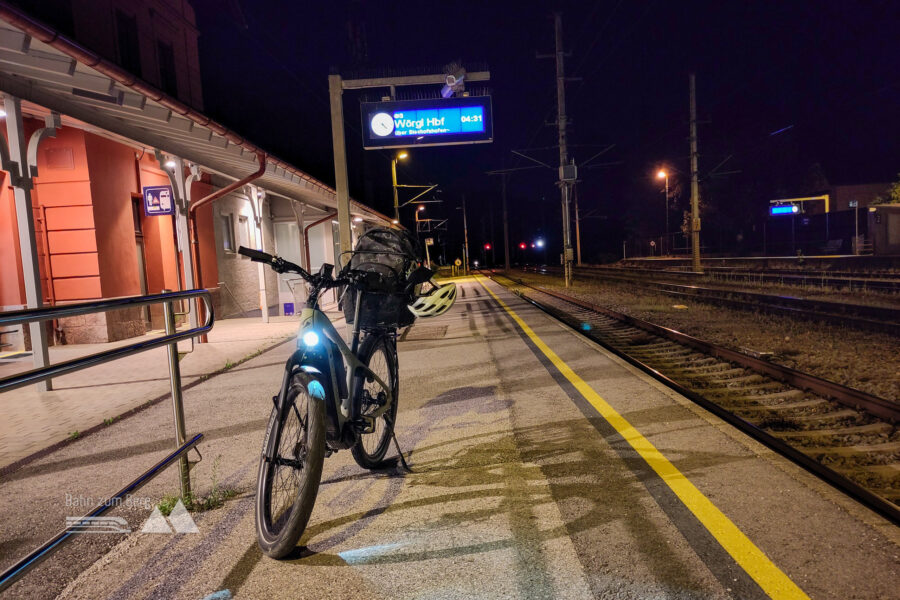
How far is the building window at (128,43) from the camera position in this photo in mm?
15766

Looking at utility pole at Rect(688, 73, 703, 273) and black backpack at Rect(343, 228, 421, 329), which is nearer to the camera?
black backpack at Rect(343, 228, 421, 329)

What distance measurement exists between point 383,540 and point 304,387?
0.90 meters

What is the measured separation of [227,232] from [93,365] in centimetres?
1601

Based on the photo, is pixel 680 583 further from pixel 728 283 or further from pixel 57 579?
pixel 728 283

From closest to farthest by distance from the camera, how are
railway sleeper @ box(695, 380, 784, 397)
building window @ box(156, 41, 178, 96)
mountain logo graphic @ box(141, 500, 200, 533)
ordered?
mountain logo graphic @ box(141, 500, 200, 533), railway sleeper @ box(695, 380, 784, 397), building window @ box(156, 41, 178, 96)

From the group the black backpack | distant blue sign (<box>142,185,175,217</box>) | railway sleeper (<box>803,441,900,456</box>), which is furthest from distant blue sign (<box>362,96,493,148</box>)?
railway sleeper (<box>803,441,900,456</box>)

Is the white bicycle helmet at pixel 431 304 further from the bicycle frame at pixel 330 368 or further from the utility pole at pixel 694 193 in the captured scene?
the utility pole at pixel 694 193

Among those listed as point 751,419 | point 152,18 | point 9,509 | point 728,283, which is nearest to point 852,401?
point 751,419

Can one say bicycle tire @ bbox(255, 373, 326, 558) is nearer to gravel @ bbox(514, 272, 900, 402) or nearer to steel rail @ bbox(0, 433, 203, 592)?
steel rail @ bbox(0, 433, 203, 592)

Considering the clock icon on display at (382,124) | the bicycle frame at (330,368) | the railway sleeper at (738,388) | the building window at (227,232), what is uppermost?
the clock icon on display at (382,124)

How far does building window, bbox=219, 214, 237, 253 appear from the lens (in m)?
16.6

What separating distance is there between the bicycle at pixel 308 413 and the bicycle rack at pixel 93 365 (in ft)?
2.06

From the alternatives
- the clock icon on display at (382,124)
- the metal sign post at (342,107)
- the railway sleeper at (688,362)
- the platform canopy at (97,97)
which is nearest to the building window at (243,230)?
the platform canopy at (97,97)

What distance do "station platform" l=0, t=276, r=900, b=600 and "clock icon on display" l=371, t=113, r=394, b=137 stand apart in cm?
978
